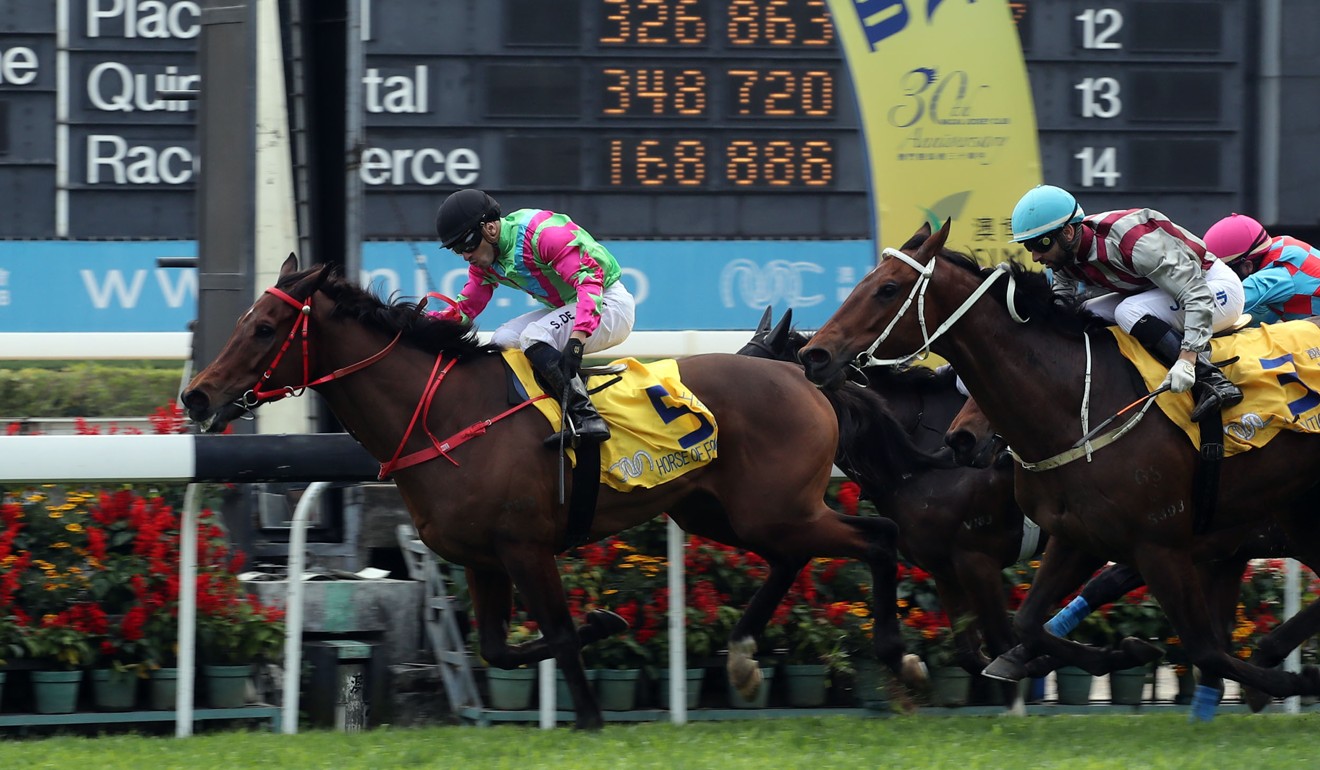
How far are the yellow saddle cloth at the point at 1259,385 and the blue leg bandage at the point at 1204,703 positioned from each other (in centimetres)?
71

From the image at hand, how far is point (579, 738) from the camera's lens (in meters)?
4.48

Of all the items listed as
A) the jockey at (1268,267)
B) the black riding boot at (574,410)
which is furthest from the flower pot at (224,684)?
the jockey at (1268,267)

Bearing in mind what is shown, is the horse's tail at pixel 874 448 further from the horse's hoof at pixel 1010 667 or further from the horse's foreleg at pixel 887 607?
the horse's hoof at pixel 1010 667

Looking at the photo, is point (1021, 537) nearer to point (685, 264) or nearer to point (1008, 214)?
point (1008, 214)

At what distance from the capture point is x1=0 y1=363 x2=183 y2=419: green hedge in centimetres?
805

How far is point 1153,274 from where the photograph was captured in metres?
Answer: 4.59

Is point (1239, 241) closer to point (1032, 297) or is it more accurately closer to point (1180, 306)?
point (1180, 306)

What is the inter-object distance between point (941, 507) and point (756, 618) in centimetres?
72

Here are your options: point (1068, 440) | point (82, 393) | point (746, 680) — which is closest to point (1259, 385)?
point (1068, 440)

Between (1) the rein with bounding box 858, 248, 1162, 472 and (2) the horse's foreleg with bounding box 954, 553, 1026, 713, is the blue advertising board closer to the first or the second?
(2) the horse's foreleg with bounding box 954, 553, 1026, 713

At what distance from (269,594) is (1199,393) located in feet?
9.55

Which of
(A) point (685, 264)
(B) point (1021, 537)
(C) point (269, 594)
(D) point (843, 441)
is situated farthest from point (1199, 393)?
(A) point (685, 264)

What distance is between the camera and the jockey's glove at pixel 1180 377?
14.5 ft

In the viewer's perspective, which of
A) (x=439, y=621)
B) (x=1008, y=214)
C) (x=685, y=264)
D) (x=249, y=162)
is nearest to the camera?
(x=439, y=621)
